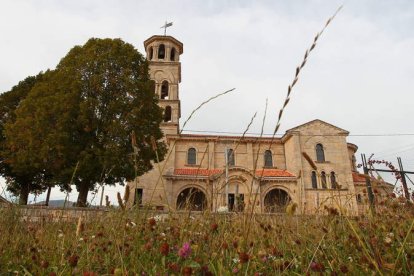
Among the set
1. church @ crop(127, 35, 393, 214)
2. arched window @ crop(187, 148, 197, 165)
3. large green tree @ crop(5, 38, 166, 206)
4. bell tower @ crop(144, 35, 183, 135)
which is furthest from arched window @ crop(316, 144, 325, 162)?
large green tree @ crop(5, 38, 166, 206)

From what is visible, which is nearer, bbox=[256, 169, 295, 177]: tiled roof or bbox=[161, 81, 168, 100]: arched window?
bbox=[256, 169, 295, 177]: tiled roof

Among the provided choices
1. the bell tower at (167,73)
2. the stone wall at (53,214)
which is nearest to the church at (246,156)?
the bell tower at (167,73)

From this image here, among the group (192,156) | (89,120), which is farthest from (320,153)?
(89,120)

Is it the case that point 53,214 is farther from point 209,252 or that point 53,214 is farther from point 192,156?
point 192,156

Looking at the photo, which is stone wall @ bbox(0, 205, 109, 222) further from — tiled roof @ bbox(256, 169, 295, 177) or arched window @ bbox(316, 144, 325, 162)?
arched window @ bbox(316, 144, 325, 162)

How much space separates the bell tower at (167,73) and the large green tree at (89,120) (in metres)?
10.4

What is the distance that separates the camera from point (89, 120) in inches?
829

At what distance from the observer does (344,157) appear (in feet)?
106

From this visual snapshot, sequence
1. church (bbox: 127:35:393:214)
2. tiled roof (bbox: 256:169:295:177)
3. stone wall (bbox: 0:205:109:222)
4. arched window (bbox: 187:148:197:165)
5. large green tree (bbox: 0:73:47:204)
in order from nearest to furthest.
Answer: stone wall (bbox: 0:205:109:222)
large green tree (bbox: 0:73:47:204)
church (bbox: 127:35:393:214)
tiled roof (bbox: 256:169:295:177)
arched window (bbox: 187:148:197:165)

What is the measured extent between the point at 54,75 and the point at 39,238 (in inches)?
861

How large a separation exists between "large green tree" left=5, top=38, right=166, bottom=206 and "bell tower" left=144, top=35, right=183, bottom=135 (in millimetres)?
10369

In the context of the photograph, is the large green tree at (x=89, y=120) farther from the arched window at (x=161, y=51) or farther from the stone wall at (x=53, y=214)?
the arched window at (x=161, y=51)

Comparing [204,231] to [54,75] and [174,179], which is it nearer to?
[54,75]

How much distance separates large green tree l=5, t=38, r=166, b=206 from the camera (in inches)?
784
